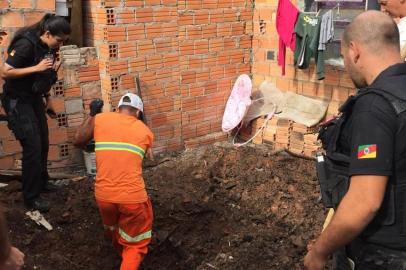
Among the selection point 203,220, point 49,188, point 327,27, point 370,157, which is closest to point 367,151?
point 370,157

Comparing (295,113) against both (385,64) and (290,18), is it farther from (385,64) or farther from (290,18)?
(385,64)

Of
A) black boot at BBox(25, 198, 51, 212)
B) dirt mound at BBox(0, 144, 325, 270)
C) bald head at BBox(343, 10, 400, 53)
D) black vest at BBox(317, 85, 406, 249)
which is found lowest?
dirt mound at BBox(0, 144, 325, 270)

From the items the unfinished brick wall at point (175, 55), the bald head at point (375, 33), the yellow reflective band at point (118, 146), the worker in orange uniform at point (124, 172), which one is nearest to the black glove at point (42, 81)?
the worker in orange uniform at point (124, 172)

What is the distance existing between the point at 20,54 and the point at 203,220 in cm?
238

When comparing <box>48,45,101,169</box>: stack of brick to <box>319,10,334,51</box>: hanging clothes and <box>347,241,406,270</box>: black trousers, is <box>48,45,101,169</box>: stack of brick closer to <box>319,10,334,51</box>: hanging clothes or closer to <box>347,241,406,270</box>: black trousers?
<box>319,10,334,51</box>: hanging clothes

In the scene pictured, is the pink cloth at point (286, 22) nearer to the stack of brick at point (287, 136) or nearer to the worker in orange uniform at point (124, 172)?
the stack of brick at point (287, 136)

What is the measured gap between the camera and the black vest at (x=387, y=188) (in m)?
1.78

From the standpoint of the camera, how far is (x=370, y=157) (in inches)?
68.3

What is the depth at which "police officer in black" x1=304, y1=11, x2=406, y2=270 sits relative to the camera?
1.73m

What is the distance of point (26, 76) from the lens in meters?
4.01

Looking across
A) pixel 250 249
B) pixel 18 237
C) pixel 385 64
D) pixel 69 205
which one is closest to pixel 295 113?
pixel 250 249

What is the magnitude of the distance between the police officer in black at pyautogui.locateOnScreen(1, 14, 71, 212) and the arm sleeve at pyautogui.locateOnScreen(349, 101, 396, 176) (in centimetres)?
301

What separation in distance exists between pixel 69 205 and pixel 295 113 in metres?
3.29

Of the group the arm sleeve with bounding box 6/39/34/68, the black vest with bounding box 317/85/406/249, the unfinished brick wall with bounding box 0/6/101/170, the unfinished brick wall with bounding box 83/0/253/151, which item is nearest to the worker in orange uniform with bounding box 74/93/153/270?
the arm sleeve with bounding box 6/39/34/68
